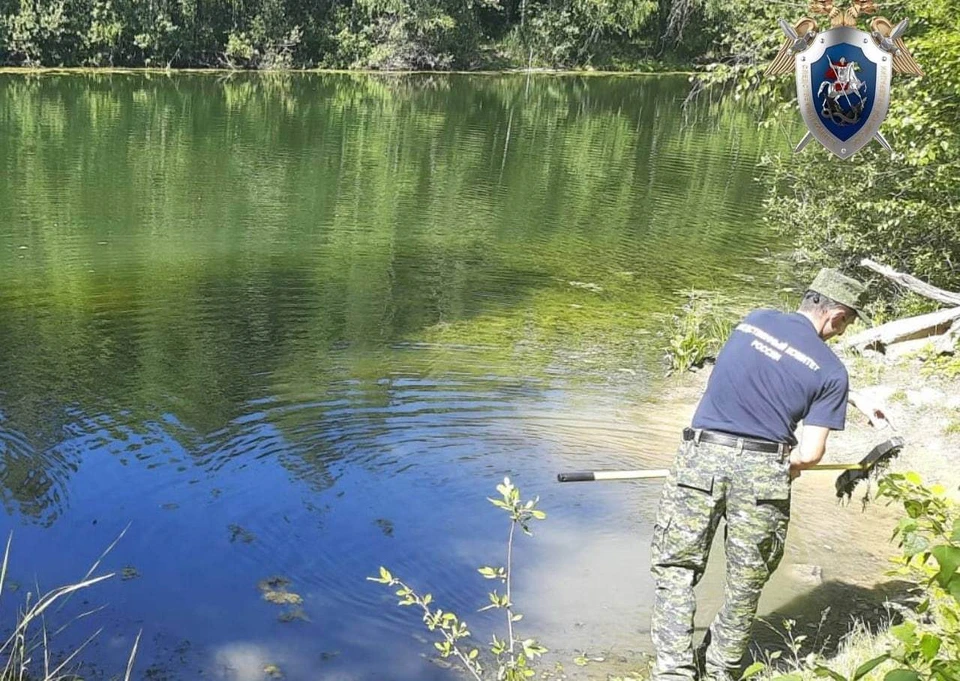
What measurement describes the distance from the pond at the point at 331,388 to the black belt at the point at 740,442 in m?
1.58

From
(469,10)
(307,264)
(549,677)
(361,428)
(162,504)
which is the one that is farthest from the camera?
(469,10)

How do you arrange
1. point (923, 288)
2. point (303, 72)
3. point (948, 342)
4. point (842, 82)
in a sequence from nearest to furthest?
point (842, 82) < point (948, 342) < point (923, 288) < point (303, 72)

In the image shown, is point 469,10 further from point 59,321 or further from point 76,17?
point 59,321

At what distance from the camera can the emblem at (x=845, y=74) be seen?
8.28 m

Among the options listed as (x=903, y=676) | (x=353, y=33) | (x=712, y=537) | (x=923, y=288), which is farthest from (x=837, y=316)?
(x=353, y=33)

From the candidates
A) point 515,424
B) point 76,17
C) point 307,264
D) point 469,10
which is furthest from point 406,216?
point 469,10

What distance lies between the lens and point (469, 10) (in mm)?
53406

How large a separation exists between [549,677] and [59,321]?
7.98m

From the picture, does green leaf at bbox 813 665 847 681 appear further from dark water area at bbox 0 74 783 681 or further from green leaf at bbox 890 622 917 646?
dark water area at bbox 0 74 783 681

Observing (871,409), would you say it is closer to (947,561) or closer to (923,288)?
(947,561)

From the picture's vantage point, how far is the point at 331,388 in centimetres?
937

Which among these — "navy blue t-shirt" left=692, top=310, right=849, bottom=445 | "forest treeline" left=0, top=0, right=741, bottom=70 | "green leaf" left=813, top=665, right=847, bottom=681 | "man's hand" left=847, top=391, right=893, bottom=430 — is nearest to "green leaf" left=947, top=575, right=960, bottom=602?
"green leaf" left=813, top=665, right=847, bottom=681

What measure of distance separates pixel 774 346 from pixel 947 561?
235 centimetres

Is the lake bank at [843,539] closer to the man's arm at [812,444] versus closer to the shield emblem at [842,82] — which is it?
the man's arm at [812,444]
